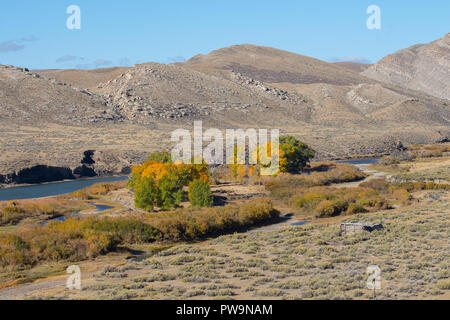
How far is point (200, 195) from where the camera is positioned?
156 ft

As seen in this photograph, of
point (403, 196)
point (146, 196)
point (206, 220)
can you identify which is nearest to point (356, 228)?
point (206, 220)

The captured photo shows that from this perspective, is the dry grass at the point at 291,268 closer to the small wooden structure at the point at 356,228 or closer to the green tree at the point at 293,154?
the small wooden structure at the point at 356,228

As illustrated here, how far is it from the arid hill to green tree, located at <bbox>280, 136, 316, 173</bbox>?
2973 cm

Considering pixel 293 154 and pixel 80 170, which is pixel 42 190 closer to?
pixel 80 170


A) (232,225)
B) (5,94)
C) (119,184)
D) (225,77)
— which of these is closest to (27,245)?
(232,225)

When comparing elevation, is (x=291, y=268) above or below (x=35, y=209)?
below

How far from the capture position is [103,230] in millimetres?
33906

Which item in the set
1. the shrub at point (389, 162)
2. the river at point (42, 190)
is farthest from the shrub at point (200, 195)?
the shrub at point (389, 162)

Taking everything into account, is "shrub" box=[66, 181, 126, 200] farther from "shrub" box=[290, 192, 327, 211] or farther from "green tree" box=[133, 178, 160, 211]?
"shrub" box=[290, 192, 327, 211]

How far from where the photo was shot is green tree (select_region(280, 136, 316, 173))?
7250 cm

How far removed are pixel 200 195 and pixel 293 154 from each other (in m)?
29.3

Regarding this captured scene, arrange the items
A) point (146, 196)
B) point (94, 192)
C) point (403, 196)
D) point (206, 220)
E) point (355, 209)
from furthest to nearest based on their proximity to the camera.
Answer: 1. point (94, 192)
2. point (403, 196)
3. point (146, 196)
4. point (355, 209)
5. point (206, 220)

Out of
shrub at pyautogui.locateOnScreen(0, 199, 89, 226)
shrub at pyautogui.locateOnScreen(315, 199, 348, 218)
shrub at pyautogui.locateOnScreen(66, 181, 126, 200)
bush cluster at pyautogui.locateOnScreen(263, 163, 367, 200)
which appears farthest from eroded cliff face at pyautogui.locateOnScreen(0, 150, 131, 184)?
shrub at pyautogui.locateOnScreen(315, 199, 348, 218)
